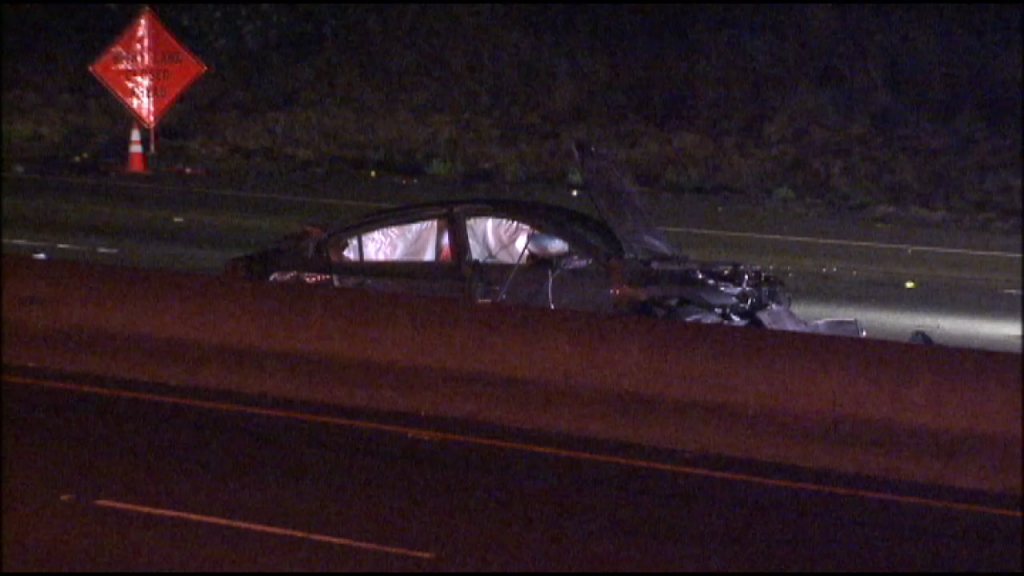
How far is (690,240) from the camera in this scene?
2269 cm

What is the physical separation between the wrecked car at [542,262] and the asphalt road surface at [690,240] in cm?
418

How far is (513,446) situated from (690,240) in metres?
12.6

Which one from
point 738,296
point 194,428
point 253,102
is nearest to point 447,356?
point 194,428

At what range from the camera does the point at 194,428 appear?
1061 centimetres

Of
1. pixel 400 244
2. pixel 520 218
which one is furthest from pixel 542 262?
pixel 400 244

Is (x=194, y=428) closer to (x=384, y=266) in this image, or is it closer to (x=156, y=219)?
(x=384, y=266)

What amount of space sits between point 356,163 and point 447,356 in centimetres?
2085

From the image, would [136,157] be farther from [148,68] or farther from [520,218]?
[520,218]

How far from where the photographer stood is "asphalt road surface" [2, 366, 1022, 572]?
26.1ft

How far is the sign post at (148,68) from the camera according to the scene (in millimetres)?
21125

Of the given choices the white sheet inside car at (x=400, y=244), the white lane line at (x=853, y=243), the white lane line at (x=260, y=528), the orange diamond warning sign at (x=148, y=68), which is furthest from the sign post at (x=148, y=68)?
the white lane line at (x=260, y=528)

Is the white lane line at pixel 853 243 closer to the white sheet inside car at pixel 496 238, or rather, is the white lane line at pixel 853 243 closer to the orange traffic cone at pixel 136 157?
the white sheet inside car at pixel 496 238

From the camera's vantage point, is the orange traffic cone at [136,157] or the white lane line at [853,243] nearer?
the white lane line at [853,243]

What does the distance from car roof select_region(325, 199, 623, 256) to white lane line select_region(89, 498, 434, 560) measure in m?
4.86
